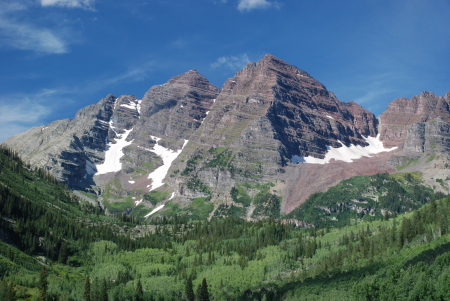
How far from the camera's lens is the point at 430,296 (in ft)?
387

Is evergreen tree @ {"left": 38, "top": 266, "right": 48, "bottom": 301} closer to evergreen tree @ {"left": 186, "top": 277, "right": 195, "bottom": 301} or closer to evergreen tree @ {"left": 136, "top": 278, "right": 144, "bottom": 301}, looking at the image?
evergreen tree @ {"left": 136, "top": 278, "right": 144, "bottom": 301}

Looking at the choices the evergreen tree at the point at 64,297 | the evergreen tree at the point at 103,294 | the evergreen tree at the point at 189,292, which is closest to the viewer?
the evergreen tree at the point at 64,297

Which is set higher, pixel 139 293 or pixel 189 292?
pixel 139 293

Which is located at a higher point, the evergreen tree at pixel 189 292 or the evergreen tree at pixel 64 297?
the evergreen tree at pixel 64 297

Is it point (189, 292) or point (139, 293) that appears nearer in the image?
point (139, 293)

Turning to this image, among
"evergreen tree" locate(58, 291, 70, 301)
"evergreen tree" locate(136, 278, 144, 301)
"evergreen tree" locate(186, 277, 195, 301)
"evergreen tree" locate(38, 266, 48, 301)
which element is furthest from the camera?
"evergreen tree" locate(186, 277, 195, 301)

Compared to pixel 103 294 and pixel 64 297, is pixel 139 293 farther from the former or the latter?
pixel 64 297

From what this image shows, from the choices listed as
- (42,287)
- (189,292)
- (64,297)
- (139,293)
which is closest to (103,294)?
(139,293)

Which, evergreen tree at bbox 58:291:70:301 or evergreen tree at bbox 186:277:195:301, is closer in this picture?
evergreen tree at bbox 58:291:70:301

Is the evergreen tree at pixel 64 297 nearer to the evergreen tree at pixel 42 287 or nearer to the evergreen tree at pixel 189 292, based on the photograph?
the evergreen tree at pixel 42 287

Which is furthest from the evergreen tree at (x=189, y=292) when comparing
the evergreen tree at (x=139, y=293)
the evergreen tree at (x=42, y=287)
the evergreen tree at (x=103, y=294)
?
the evergreen tree at (x=42, y=287)

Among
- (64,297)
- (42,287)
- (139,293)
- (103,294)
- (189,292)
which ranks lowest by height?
(189,292)

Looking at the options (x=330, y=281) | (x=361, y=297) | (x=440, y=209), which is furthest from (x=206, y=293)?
(x=440, y=209)

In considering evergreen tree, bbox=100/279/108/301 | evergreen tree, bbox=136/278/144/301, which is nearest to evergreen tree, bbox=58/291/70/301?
evergreen tree, bbox=100/279/108/301
